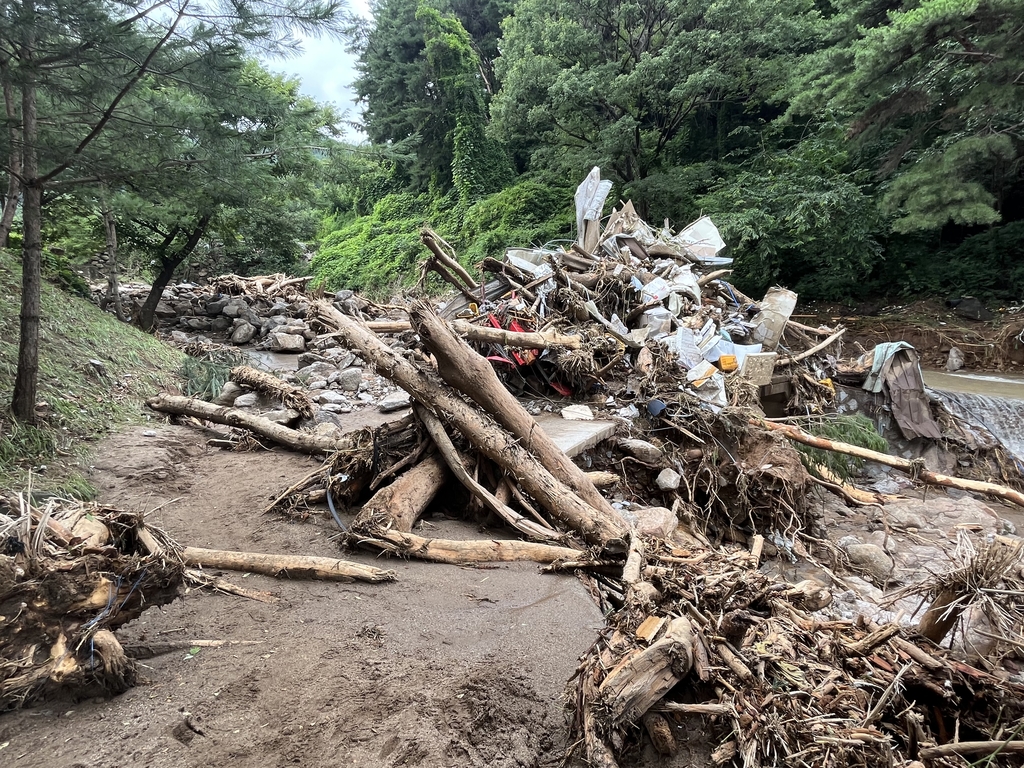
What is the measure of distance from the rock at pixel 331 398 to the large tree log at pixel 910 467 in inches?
217

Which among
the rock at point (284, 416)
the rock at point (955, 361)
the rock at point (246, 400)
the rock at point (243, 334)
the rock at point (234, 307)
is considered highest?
the rock at point (234, 307)

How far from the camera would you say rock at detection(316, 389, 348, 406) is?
24.2 ft

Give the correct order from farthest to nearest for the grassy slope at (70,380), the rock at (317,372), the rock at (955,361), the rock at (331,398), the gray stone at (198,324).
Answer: the gray stone at (198,324) < the rock at (955,361) < the rock at (317,372) < the rock at (331,398) < the grassy slope at (70,380)

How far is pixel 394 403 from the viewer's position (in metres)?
7.09

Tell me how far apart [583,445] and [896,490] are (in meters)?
4.35

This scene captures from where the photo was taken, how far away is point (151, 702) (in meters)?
1.81

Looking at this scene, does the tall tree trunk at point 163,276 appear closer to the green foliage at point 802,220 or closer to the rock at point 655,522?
the rock at point 655,522

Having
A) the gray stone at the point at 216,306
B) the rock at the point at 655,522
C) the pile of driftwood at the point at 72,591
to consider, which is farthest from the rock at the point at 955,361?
the gray stone at the point at 216,306

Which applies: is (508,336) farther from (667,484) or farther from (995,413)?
(995,413)

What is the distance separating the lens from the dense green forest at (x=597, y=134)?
13.2 feet

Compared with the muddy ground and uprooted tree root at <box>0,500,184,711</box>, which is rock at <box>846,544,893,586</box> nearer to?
the muddy ground

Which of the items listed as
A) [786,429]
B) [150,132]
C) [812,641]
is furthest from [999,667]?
[150,132]

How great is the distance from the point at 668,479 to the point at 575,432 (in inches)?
39.0

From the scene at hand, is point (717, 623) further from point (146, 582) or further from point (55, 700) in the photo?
point (55, 700)
